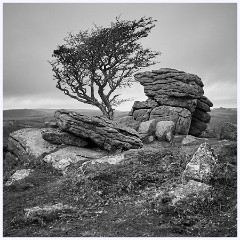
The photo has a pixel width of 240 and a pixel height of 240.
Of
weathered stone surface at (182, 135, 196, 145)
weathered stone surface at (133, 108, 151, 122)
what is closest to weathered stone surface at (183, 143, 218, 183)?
weathered stone surface at (182, 135, 196, 145)

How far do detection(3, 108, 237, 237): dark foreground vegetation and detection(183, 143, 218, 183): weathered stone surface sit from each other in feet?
1.61

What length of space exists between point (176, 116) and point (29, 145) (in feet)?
68.8

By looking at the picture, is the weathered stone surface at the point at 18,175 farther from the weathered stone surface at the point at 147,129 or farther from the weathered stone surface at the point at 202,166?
the weathered stone surface at the point at 147,129

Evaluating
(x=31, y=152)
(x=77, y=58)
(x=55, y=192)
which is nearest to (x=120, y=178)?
(x=55, y=192)

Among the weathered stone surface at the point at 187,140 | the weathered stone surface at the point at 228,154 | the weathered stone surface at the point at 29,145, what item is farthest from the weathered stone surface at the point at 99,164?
the weathered stone surface at the point at 187,140

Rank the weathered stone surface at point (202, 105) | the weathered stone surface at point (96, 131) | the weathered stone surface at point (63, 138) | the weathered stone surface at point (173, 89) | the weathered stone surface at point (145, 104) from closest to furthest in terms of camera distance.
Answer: the weathered stone surface at point (96, 131) < the weathered stone surface at point (63, 138) < the weathered stone surface at point (173, 89) < the weathered stone surface at point (145, 104) < the weathered stone surface at point (202, 105)

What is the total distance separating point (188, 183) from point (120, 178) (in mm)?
4773

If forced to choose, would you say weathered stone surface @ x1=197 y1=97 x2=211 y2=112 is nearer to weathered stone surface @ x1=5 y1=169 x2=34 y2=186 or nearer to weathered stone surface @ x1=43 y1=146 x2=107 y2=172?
weathered stone surface @ x1=43 y1=146 x2=107 y2=172

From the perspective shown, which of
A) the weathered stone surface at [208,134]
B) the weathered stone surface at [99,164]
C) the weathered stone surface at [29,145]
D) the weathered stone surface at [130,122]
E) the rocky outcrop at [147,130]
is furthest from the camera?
the weathered stone surface at [208,134]

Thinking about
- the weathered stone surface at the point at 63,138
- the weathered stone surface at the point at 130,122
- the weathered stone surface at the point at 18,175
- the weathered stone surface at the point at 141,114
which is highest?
the weathered stone surface at the point at 141,114

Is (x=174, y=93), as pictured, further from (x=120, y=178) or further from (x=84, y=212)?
(x=84, y=212)

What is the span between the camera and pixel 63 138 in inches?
1075

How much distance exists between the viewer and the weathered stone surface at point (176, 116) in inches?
1478

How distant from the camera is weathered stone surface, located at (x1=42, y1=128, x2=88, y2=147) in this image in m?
27.2
